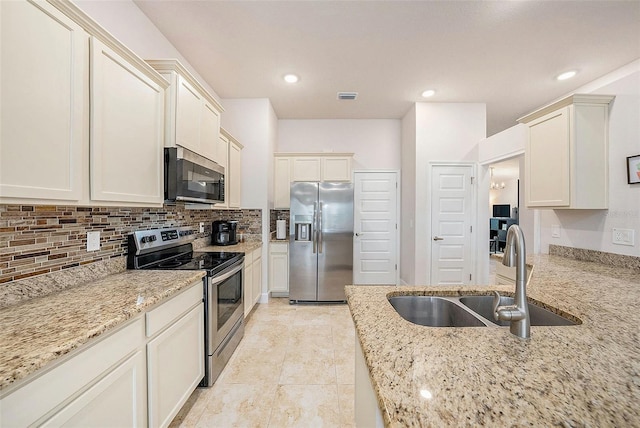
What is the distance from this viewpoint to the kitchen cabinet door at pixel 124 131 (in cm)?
124

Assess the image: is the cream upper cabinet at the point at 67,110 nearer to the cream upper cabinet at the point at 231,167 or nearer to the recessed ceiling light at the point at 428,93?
the cream upper cabinet at the point at 231,167

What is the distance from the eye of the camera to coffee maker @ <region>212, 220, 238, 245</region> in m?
3.13

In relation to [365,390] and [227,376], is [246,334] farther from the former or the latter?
[365,390]

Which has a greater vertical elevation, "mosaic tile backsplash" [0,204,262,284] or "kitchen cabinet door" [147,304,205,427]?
"mosaic tile backsplash" [0,204,262,284]

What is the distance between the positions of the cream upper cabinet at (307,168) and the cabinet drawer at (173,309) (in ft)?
8.14

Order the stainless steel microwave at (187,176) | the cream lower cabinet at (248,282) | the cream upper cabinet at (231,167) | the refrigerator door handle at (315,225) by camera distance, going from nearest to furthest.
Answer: the stainless steel microwave at (187,176), the cream lower cabinet at (248,282), the cream upper cabinet at (231,167), the refrigerator door handle at (315,225)

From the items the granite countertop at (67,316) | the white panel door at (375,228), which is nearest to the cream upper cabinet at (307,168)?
the white panel door at (375,228)

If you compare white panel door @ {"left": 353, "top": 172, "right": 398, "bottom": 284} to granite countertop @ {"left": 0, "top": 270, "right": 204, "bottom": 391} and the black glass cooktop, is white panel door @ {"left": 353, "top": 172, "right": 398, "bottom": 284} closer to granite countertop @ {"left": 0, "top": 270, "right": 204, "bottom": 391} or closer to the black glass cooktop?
the black glass cooktop

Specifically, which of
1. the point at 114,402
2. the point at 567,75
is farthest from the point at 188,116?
the point at 567,75

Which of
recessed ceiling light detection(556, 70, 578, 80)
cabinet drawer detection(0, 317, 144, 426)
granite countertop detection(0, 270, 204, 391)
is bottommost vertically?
cabinet drawer detection(0, 317, 144, 426)

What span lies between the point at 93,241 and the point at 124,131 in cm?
73

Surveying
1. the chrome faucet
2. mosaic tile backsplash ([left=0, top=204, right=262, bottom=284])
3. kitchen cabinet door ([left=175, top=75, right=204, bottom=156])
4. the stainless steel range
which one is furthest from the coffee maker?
the chrome faucet

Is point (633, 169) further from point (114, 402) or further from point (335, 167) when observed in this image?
point (114, 402)

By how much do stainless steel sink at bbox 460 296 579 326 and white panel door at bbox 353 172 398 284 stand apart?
9.48 feet
